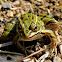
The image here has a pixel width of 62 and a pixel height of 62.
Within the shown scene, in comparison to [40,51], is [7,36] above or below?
above

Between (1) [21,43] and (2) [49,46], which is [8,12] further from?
(2) [49,46]

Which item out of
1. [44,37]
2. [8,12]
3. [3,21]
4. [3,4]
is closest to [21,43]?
[44,37]

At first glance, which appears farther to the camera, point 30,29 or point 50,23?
point 50,23

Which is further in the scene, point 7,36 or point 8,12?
point 8,12

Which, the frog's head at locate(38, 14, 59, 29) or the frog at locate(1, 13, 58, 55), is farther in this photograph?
the frog's head at locate(38, 14, 59, 29)

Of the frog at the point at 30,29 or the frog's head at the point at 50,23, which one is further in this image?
the frog's head at the point at 50,23

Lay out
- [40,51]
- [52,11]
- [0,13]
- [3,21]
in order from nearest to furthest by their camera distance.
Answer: [40,51] → [3,21] → [0,13] → [52,11]

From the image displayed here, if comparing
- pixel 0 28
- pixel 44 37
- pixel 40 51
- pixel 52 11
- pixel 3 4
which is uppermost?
pixel 3 4

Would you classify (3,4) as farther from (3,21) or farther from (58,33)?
(58,33)

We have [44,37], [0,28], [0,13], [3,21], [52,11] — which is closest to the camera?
[44,37]
